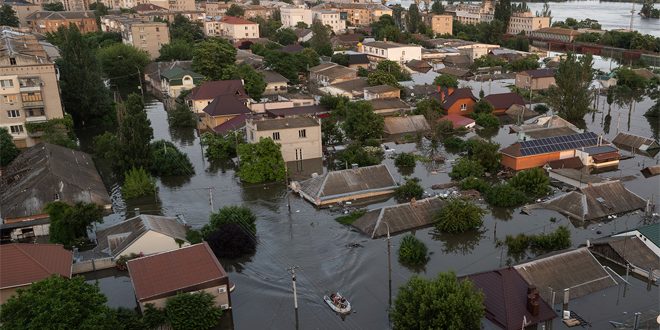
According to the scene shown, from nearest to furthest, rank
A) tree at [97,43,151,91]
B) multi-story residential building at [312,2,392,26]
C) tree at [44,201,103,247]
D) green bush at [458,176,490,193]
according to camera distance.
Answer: tree at [44,201,103,247], green bush at [458,176,490,193], tree at [97,43,151,91], multi-story residential building at [312,2,392,26]

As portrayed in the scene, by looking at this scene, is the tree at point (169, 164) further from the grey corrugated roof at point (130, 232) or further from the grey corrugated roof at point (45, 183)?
the grey corrugated roof at point (130, 232)

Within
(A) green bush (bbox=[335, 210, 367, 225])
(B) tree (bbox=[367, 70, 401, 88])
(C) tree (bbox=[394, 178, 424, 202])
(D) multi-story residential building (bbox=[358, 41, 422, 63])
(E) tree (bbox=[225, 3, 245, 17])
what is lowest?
(A) green bush (bbox=[335, 210, 367, 225])

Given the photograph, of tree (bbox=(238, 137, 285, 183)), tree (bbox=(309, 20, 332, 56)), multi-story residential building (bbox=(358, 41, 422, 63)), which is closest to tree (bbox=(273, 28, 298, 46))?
tree (bbox=(309, 20, 332, 56))

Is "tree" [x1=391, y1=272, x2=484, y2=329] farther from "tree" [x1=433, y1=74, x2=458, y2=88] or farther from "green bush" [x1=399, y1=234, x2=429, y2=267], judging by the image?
"tree" [x1=433, y1=74, x2=458, y2=88]

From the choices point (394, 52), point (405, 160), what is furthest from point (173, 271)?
A: point (394, 52)

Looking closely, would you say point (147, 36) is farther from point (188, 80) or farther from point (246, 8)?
point (246, 8)

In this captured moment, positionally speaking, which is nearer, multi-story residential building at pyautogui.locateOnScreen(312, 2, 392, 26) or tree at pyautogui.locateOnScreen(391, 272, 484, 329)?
tree at pyautogui.locateOnScreen(391, 272, 484, 329)

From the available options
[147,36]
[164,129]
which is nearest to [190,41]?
[147,36]
